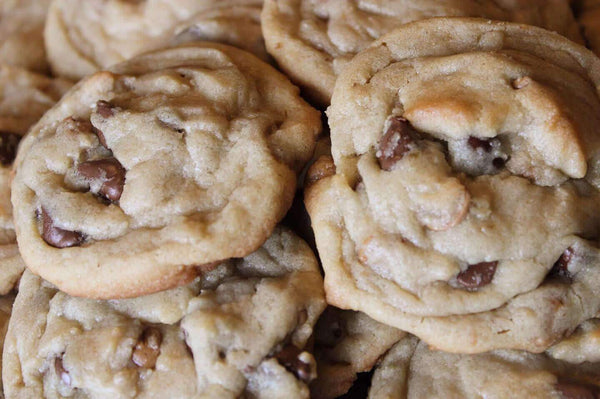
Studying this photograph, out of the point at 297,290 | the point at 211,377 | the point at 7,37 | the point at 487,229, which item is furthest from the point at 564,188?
the point at 7,37

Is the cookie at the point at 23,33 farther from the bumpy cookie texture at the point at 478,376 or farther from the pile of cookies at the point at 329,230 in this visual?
the bumpy cookie texture at the point at 478,376

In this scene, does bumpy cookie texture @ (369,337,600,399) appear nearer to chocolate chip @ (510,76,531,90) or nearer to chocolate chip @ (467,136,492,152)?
chocolate chip @ (467,136,492,152)

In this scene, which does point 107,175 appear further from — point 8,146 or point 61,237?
point 8,146

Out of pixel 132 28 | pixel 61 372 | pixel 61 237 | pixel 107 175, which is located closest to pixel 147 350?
pixel 61 372

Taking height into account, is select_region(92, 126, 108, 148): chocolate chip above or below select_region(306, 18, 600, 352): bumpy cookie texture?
below

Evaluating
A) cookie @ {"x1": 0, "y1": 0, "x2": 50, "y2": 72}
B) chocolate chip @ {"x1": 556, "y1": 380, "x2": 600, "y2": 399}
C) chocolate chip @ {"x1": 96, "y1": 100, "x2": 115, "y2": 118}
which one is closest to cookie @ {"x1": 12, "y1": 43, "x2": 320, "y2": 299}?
chocolate chip @ {"x1": 96, "y1": 100, "x2": 115, "y2": 118}

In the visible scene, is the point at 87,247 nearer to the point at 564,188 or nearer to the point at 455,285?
the point at 455,285

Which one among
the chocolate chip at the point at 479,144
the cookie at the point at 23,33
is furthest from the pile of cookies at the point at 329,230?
the cookie at the point at 23,33

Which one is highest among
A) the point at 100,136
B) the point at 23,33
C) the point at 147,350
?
the point at 100,136
